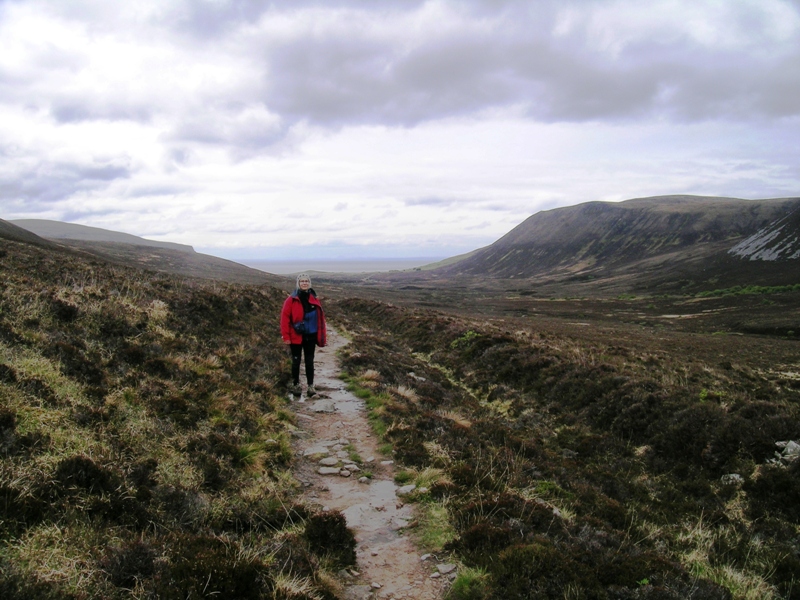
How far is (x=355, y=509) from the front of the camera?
655 cm

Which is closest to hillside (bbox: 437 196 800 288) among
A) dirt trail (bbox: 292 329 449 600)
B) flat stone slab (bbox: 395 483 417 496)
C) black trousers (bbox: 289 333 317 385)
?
black trousers (bbox: 289 333 317 385)

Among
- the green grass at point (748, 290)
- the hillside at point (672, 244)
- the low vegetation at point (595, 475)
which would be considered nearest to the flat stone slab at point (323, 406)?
the low vegetation at point (595, 475)

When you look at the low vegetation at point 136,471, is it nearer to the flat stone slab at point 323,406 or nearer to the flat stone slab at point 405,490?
the flat stone slab at point 323,406

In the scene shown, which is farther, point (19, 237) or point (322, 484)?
point (19, 237)

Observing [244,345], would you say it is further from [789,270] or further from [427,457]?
[789,270]

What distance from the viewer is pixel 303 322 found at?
38.8ft

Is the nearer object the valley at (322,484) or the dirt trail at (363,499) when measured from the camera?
the valley at (322,484)

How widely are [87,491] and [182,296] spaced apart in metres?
13.8

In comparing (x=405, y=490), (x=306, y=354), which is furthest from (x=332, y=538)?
(x=306, y=354)

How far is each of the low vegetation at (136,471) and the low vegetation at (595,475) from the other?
217 cm

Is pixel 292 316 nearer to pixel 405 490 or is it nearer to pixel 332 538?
pixel 405 490

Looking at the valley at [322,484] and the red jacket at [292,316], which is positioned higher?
the red jacket at [292,316]

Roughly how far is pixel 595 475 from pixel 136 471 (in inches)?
338

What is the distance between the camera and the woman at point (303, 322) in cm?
1173
